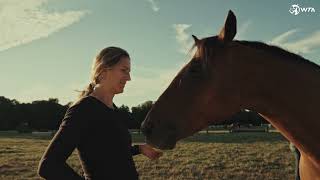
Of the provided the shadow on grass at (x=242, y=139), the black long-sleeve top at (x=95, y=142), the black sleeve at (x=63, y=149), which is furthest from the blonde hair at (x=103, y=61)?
the shadow on grass at (x=242, y=139)

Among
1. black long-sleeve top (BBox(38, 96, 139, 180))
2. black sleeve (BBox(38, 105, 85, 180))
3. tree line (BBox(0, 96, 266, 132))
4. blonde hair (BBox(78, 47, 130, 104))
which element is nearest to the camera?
black sleeve (BBox(38, 105, 85, 180))

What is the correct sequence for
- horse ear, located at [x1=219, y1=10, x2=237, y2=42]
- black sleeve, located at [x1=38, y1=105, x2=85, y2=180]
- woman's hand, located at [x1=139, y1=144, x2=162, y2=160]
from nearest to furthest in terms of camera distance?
black sleeve, located at [x1=38, y1=105, x2=85, y2=180] → horse ear, located at [x1=219, y1=10, x2=237, y2=42] → woman's hand, located at [x1=139, y1=144, x2=162, y2=160]

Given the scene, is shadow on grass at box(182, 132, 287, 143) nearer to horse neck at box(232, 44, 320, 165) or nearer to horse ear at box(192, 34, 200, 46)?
horse neck at box(232, 44, 320, 165)

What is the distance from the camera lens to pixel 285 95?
3.79 meters

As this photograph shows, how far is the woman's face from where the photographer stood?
3.42 meters

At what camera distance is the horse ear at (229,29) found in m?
3.64

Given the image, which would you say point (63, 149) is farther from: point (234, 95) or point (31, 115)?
point (31, 115)

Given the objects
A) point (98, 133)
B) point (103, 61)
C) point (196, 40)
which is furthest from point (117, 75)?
point (196, 40)

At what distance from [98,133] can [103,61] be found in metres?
0.55

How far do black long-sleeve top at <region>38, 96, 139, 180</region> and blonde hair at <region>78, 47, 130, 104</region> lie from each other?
20cm

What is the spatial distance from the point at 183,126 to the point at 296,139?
0.95 meters

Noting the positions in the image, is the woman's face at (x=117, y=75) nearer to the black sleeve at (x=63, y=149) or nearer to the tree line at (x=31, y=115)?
the black sleeve at (x=63, y=149)

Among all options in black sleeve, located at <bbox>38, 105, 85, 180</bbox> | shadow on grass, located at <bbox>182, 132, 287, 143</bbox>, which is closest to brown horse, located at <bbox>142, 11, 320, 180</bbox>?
black sleeve, located at <bbox>38, 105, 85, 180</bbox>

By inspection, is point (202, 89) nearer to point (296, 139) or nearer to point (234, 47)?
point (234, 47)
